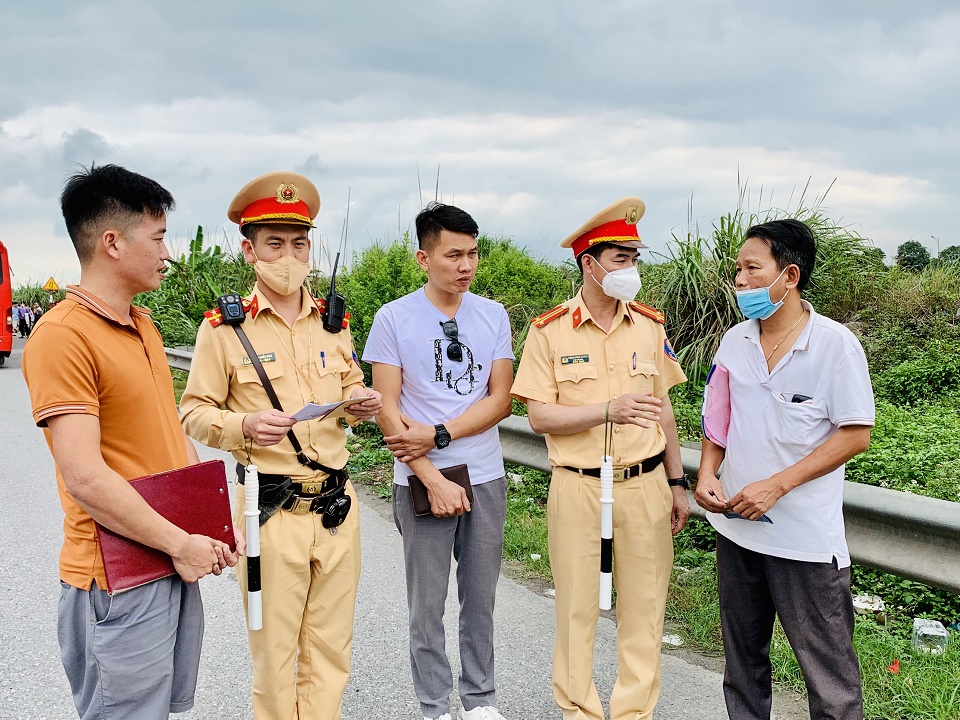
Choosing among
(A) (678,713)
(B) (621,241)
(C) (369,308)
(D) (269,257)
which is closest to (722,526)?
(A) (678,713)

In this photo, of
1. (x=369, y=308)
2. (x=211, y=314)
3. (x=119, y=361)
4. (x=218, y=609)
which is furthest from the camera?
(x=369, y=308)

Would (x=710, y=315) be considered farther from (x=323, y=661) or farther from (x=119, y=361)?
(x=119, y=361)

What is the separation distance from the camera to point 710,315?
293 inches

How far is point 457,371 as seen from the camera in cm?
363

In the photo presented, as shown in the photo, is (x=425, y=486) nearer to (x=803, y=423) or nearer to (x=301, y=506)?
(x=301, y=506)

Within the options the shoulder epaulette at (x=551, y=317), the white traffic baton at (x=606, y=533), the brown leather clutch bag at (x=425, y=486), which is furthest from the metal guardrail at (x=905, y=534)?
the brown leather clutch bag at (x=425, y=486)

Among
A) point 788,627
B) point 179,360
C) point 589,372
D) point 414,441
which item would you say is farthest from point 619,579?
point 179,360

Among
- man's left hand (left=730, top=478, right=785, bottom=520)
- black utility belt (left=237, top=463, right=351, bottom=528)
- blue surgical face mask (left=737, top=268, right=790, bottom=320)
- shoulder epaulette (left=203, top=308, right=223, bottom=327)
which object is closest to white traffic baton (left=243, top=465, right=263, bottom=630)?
black utility belt (left=237, top=463, right=351, bottom=528)

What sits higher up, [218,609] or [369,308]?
[369,308]

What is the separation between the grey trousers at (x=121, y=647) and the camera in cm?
233

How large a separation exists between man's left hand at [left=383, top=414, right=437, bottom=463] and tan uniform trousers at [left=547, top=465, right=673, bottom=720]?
2.01 ft

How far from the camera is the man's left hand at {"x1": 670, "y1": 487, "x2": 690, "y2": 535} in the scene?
3637 millimetres

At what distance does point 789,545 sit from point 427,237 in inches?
77.3

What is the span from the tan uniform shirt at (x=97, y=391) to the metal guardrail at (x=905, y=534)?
280cm
